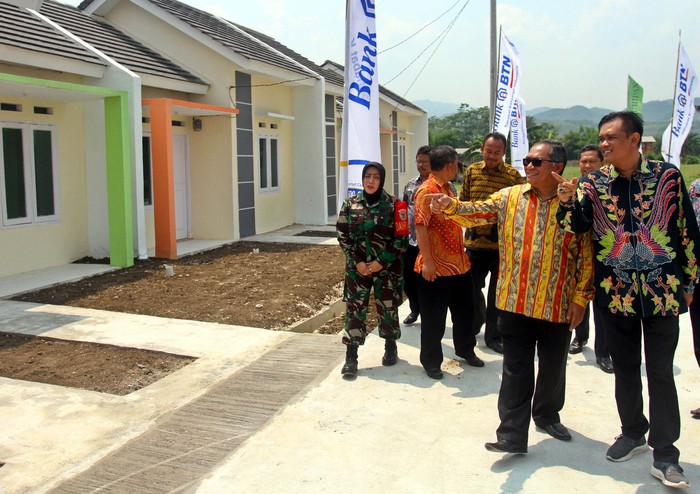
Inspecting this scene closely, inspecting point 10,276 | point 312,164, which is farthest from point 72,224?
point 312,164

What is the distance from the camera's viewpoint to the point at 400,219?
4977mm

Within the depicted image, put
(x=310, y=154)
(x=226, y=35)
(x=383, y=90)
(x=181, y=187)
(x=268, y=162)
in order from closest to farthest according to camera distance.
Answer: (x=181, y=187)
(x=226, y=35)
(x=268, y=162)
(x=310, y=154)
(x=383, y=90)

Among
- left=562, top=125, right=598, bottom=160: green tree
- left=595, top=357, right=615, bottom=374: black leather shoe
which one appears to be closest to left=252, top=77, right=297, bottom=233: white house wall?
left=595, top=357, right=615, bottom=374: black leather shoe

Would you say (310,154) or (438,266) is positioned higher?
(310,154)

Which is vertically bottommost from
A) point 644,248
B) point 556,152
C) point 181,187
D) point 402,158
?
point 644,248

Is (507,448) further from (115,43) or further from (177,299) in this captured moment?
(115,43)

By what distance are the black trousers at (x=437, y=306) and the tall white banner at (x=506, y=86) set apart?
32.8 feet

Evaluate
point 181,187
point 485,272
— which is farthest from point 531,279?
point 181,187

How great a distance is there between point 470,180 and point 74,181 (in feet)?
23.4

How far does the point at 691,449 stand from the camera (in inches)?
149

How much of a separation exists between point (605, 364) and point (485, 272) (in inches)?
48.1

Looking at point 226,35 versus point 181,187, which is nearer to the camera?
point 181,187

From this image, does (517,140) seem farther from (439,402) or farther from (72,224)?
(439,402)

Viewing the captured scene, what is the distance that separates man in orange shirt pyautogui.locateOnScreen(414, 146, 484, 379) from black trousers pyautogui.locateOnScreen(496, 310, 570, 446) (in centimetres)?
109
